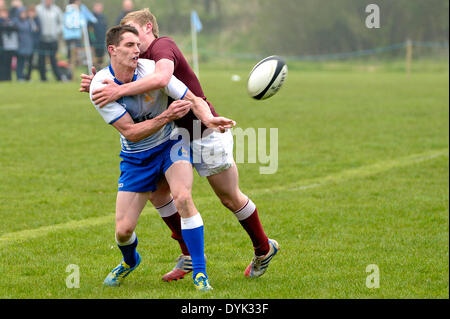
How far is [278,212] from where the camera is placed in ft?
26.2

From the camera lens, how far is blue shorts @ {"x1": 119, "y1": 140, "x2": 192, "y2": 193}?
511 cm

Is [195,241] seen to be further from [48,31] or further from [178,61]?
[48,31]

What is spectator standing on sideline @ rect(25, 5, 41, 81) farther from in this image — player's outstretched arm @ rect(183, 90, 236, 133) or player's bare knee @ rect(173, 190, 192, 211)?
player's bare knee @ rect(173, 190, 192, 211)

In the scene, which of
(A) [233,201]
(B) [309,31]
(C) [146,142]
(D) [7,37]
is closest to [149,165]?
(C) [146,142]

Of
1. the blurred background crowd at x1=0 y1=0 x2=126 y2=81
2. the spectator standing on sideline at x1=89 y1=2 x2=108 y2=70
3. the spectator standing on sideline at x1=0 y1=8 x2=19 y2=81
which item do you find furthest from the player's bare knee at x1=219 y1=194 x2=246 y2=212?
the spectator standing on sideline at x1=0 y1=8 x2=19 y2=81

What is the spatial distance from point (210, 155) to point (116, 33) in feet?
3.74

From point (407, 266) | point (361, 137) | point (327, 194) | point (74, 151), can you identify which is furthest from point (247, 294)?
point (361, 137)

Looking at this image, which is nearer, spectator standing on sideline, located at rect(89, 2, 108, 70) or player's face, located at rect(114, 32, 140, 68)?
player's face, located at rect(114, 32, 140, 68)

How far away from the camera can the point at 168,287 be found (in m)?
5.29

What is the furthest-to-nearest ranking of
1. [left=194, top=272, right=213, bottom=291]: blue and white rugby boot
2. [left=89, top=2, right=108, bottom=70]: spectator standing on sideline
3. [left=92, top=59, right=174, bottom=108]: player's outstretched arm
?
1. [left=89, top=2, right=108, bottom=70]: spectator standing on sideline
2. [left=194, top=272, right=213, bottom=291]: blue and white rugby boot
3. [left=92, top=59, right=174, bottom=108]: player's outstretched arm

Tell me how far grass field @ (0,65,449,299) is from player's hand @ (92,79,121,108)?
140 centimetres

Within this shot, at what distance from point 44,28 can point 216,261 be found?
72.8 ft

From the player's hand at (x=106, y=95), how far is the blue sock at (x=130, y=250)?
3.54 ft

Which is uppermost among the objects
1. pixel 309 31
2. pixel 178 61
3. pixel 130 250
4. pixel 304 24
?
pixel 178 61
